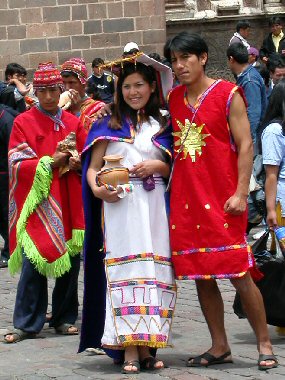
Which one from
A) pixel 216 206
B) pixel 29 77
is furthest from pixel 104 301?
pixel 29 77

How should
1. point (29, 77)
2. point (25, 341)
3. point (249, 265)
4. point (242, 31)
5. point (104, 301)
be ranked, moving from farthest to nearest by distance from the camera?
point (29, 77), point (242, 31), point (25, 341), point (104, 301), point (249, 265)

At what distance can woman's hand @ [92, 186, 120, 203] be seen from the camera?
6754mm

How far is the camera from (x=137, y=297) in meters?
6.80

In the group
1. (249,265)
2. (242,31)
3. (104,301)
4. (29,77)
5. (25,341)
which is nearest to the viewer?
(249,265)

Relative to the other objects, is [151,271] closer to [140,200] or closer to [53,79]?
[140,200]

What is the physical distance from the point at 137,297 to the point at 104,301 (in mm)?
410

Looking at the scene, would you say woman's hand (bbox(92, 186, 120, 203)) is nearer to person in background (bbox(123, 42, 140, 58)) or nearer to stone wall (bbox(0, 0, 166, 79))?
person in background (bbox(123, 42, 140, 58))

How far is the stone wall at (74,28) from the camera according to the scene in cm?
2112

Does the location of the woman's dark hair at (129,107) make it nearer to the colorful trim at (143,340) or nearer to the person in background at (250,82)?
the colorful trim at (143,340)

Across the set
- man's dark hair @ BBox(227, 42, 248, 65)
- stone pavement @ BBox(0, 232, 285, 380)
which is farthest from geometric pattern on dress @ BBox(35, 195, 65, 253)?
man's dark hair @ BBox(227, 42, 248, 65)

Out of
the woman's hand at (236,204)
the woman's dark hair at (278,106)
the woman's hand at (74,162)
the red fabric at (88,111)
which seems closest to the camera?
the woman's hand at (236,204)

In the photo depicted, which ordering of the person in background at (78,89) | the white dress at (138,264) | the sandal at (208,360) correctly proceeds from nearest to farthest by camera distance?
1. the white dress at (138,264)
2. the sandal at (208,360)
3. the person in background at (78,89)

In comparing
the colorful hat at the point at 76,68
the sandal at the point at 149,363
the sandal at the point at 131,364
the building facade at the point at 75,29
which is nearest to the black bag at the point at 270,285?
the sandal at the point at 149,363

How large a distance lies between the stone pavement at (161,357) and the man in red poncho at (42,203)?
305mm
